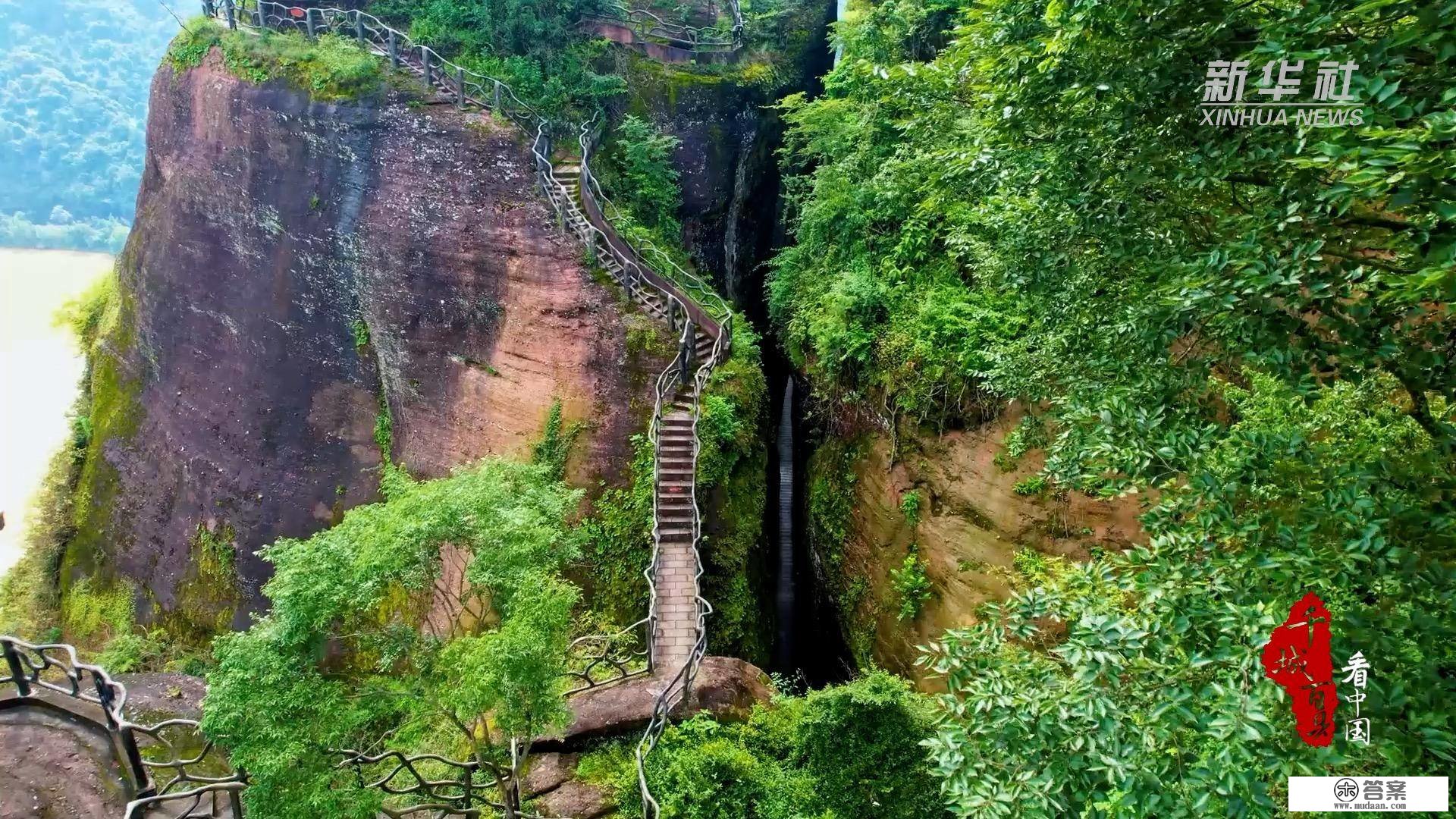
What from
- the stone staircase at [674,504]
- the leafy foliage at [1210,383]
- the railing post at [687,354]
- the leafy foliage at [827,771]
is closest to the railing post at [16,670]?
the leafy foliage at [827,771]

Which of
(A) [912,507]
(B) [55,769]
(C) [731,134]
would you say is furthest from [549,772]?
(C) [731,134]

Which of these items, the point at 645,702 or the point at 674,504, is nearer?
the point at 645,702

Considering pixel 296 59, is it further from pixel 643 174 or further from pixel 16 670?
pixel 16 670

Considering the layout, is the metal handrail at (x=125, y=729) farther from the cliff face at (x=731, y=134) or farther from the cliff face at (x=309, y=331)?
the cliff face at (x=731, y=134)

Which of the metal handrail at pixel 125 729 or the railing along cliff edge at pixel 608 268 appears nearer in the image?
the metal handrail at pixel 125 729

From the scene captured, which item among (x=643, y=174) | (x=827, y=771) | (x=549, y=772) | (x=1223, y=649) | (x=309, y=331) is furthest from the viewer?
(x=643, y=174)

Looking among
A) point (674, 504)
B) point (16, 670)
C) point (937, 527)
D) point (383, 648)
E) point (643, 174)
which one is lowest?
point (16, 670)
